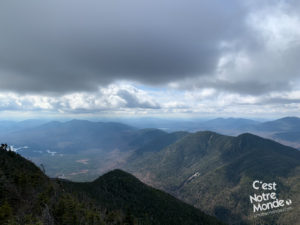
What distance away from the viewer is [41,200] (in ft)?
227

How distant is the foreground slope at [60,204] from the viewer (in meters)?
60.2

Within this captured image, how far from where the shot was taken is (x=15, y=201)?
68438 mm

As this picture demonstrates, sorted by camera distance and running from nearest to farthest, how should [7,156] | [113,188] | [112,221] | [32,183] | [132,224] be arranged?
[32,183] < [112,221] < [132,224] < [7,156] < [113,188]

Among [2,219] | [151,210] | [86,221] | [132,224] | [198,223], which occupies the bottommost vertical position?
[198,223]

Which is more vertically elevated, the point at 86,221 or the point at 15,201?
the point at 15,201

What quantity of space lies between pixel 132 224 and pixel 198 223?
103 metres

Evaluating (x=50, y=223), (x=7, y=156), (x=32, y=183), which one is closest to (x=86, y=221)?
(x=50, y=223)

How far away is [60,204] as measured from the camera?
223 ft

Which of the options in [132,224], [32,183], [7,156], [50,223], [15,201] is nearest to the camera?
[50,223]

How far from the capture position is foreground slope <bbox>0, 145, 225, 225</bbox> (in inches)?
2369

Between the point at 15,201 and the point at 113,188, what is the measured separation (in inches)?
5607

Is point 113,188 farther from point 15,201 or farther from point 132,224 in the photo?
point 15,201

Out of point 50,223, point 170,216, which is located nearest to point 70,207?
point 50,223

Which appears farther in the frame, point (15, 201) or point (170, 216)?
point (170, 216)
